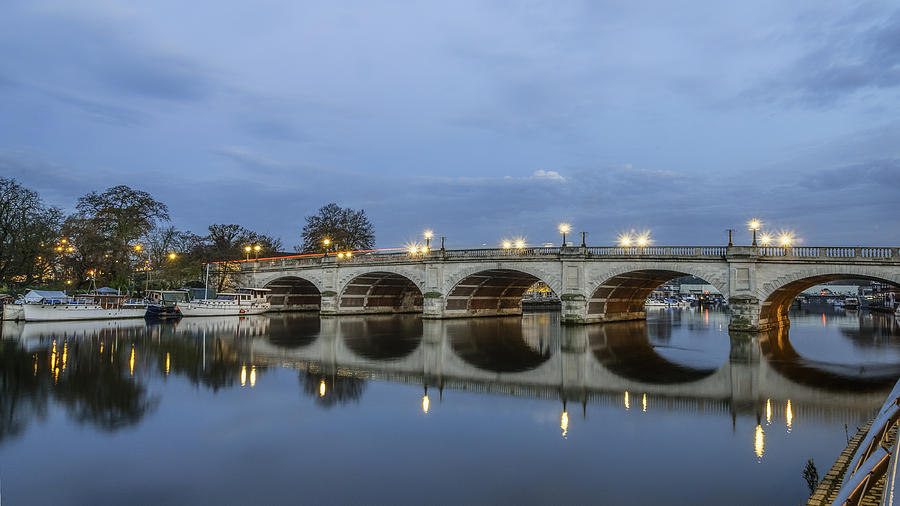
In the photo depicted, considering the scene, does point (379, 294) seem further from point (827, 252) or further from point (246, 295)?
point (827, 252)

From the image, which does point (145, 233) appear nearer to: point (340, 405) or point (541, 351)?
point (541, 351)

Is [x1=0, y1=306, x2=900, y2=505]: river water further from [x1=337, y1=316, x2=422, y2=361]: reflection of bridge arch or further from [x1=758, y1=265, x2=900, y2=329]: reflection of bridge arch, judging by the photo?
[x1=758, y1=265, x2=900, y2=329]: reflection of bridge arch

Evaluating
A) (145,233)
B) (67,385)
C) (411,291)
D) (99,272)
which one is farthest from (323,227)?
(67,385)

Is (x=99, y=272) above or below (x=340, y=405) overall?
above

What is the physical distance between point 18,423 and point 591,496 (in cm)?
1382

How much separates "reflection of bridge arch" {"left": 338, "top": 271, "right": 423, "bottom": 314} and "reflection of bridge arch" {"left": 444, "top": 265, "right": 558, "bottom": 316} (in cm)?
584

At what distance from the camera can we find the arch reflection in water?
2567 cm

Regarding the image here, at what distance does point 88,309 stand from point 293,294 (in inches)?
1085

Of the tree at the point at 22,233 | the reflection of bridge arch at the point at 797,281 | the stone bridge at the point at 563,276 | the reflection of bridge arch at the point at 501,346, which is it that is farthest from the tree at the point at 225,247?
the reflection of bridge arch at the point at 797,281

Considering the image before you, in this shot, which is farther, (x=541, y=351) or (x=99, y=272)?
(x=99, y=272)

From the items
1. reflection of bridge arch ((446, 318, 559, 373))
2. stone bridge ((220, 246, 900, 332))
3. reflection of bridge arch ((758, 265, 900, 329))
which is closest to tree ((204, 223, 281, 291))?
stone bridge ((220, 246, 900, 332))

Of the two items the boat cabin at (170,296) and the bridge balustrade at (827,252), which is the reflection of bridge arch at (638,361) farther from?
the boat cabin at (170,296)

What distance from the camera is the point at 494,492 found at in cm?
1006

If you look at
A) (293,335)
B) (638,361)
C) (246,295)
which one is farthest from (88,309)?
(638,361)
